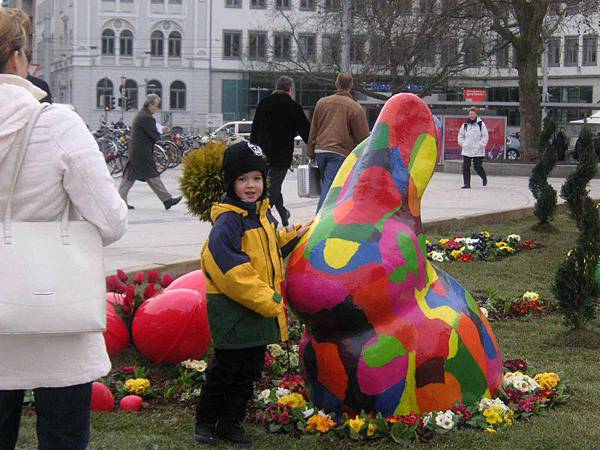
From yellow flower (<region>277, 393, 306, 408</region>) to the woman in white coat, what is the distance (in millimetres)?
1931

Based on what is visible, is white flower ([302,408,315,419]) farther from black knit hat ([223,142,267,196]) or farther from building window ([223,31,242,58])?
building window ([223,31,242,58])

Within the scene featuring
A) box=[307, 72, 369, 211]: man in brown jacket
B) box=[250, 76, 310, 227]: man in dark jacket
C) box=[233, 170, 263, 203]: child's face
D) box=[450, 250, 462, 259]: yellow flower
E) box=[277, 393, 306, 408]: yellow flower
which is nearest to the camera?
box=[233, 170, 263, 203]: child's face

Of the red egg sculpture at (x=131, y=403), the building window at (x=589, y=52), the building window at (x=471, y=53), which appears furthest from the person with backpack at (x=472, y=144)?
the building window at (x=589, y=52)

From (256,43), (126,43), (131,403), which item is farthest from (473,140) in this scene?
(126,43)

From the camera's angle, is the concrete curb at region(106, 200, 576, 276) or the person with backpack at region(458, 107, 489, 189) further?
the person with backpack at region(458, 107, 489, 189)

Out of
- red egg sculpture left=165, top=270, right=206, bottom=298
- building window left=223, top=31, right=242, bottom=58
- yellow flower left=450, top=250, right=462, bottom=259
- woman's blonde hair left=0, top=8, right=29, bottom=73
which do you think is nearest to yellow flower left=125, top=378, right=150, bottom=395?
red egg sculpture left=165, top=270, right=206, bottom=298

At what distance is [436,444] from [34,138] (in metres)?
2.44

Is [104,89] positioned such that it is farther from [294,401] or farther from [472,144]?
[294,401]

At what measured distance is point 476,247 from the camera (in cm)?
1160

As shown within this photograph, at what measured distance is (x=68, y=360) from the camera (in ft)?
10.8

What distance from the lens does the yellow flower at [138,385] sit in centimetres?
571

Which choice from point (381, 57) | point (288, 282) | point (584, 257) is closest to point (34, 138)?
point (288, 282)

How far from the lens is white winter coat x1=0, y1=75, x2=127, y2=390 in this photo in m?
3.30

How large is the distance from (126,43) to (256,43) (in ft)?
32.9
